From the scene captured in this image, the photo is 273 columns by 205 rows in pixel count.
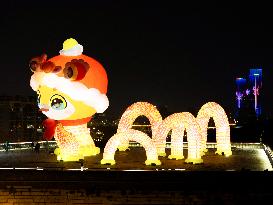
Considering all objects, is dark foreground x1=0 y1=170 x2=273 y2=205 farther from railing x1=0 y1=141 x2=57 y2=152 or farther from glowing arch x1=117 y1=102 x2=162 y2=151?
railing x1=0 y1=141 x2=57 y2=152

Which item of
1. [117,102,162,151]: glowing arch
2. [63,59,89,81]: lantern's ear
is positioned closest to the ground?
[117,102,162,151]: glowing arch

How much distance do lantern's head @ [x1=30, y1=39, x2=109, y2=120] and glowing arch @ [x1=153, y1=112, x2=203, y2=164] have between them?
3074 mm

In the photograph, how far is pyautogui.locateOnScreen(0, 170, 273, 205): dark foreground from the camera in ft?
50.0

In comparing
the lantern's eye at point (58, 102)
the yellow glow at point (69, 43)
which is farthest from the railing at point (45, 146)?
the yellow glow at point (69, 43)

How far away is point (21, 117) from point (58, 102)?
85595 millimetres

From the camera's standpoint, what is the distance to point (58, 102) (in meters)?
23.3

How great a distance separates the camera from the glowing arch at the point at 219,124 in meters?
26.9

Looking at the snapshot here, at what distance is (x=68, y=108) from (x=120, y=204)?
8.73 m

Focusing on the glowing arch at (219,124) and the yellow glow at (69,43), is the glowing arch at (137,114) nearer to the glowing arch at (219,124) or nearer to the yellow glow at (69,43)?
the glowing arch at (219,124)

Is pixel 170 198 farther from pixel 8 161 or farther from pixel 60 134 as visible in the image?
pixel 8 161

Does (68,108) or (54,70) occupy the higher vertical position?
(54,70)

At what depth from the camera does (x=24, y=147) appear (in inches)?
1362

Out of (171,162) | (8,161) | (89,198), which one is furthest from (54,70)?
(89,198)

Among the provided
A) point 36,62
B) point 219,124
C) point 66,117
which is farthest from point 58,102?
point 219,124
